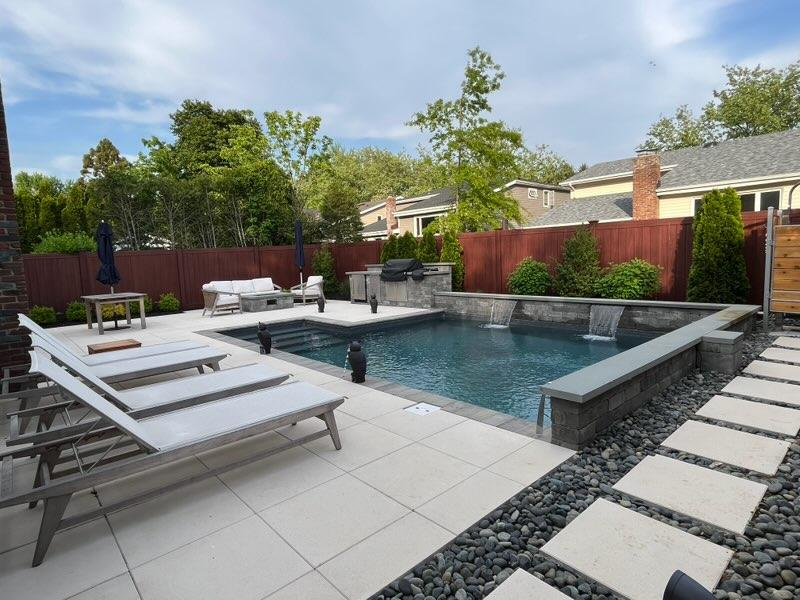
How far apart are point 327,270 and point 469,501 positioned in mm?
12813

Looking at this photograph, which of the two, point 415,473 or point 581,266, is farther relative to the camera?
point 581,266

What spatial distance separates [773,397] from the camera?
3.99m

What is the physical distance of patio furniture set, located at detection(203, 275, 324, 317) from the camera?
11.4m

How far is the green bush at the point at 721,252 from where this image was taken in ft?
24.7

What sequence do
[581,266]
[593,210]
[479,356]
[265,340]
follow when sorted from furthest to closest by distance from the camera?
[593,210] → [581,266] → [479,356] → [265,340]

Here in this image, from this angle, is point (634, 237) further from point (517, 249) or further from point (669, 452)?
point (669, 452)

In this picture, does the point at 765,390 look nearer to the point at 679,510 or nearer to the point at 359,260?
the point at 679,510

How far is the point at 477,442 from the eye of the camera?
329 centimetres

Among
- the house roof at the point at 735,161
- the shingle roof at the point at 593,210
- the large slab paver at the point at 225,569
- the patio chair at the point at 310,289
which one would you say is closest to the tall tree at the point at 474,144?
the shingle roof at the point at 593,210

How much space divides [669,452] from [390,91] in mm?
21423

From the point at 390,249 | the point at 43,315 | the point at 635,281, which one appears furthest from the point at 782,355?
the point at 43,315

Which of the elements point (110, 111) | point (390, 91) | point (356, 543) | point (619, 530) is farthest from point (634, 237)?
point (110, 111)

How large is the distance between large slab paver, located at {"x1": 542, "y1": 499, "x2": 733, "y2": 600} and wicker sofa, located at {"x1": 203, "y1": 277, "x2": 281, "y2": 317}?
34.3 feet

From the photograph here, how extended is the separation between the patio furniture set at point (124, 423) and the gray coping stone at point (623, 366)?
165 centimetres
